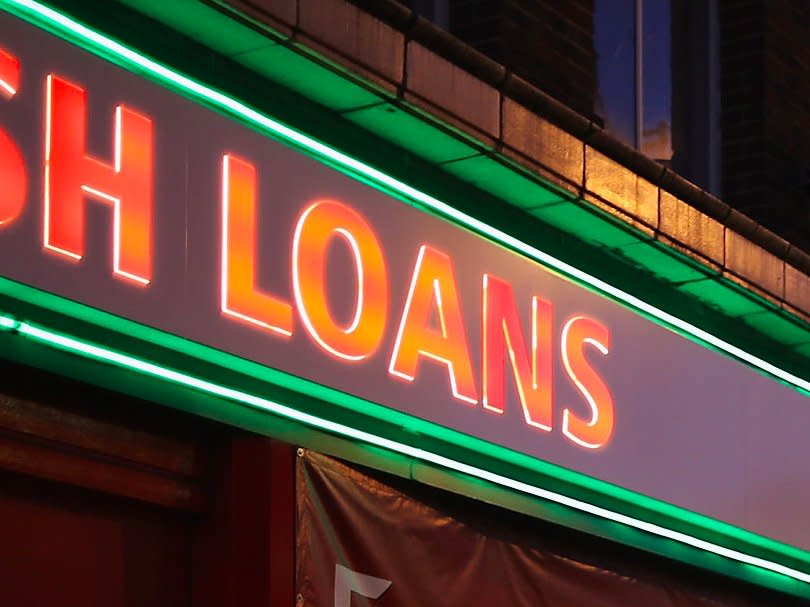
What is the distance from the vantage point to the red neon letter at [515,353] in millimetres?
7566

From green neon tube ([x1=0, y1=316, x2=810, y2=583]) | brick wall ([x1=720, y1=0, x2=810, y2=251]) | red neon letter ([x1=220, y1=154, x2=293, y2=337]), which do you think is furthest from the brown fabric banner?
brick wall ([x1=720, y1=0, x2=810, y2=251])

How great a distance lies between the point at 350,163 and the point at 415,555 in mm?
1490

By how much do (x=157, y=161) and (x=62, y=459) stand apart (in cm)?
99

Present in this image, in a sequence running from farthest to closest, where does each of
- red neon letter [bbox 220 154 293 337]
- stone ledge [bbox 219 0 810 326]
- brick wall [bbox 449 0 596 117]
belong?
brick wall [bbox 449 0 596 117] < stone ledge [bbox 219 0 810 326] < red neon letter [bbox 220 154 293 337]

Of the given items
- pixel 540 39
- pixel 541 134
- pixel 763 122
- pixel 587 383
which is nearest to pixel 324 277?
pixel 541 134

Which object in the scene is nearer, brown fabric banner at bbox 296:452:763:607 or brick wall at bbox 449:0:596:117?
brown fabric banner at bbox 296:452:763:607

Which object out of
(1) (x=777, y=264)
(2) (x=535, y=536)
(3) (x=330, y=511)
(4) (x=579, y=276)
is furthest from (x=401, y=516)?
(1) (x=777, y=264)

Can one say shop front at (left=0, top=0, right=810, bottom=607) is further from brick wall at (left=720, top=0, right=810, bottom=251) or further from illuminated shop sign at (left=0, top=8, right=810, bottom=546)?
brick wall at (left=720, top=0, right=810, bottom=251)

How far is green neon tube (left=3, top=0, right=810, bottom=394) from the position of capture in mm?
5934

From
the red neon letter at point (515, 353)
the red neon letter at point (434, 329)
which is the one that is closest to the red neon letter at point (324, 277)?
the red neon letter at point (434, 329)

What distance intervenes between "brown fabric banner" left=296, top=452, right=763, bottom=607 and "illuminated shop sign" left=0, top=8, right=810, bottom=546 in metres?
0.35

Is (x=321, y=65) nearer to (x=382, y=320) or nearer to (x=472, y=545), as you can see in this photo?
(x=382, y=320)

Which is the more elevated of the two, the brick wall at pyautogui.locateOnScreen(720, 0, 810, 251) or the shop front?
the brick wall at pyautogui.locateOnScreen(720, 0, 810, 251)

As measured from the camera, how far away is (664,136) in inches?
413
